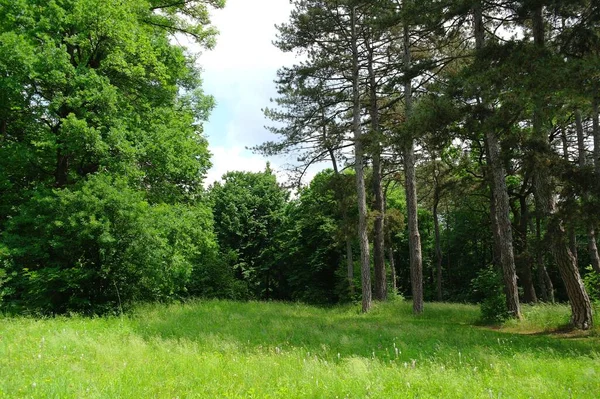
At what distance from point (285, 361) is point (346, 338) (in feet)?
9.56

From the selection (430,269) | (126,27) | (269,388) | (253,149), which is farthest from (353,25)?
(430,269)

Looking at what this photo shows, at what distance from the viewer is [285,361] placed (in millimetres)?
6883

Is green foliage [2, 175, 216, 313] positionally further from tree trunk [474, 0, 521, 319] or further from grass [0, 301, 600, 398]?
tree trunk [474, 0, 521, 319]

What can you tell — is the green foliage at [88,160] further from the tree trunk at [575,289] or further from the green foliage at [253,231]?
the green foliage at [253,231]

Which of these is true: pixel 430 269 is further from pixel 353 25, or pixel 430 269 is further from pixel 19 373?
pixel 19 373

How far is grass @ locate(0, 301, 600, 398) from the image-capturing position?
5082 millimetres

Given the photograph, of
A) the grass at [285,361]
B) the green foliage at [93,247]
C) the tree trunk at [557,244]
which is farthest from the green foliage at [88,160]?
the tree trunk at [557,244]

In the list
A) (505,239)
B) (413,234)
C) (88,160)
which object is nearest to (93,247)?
(88,160)

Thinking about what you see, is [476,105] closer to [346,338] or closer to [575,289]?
[575,289]

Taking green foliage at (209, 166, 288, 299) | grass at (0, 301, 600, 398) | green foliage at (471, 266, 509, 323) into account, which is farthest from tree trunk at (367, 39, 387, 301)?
green foliage at (209, 166, 288, 299)

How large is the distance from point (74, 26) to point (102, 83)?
7.34 ft

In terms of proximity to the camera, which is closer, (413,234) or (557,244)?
(557,244)

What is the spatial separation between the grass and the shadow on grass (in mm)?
42

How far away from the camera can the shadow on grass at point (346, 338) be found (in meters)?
7.73
